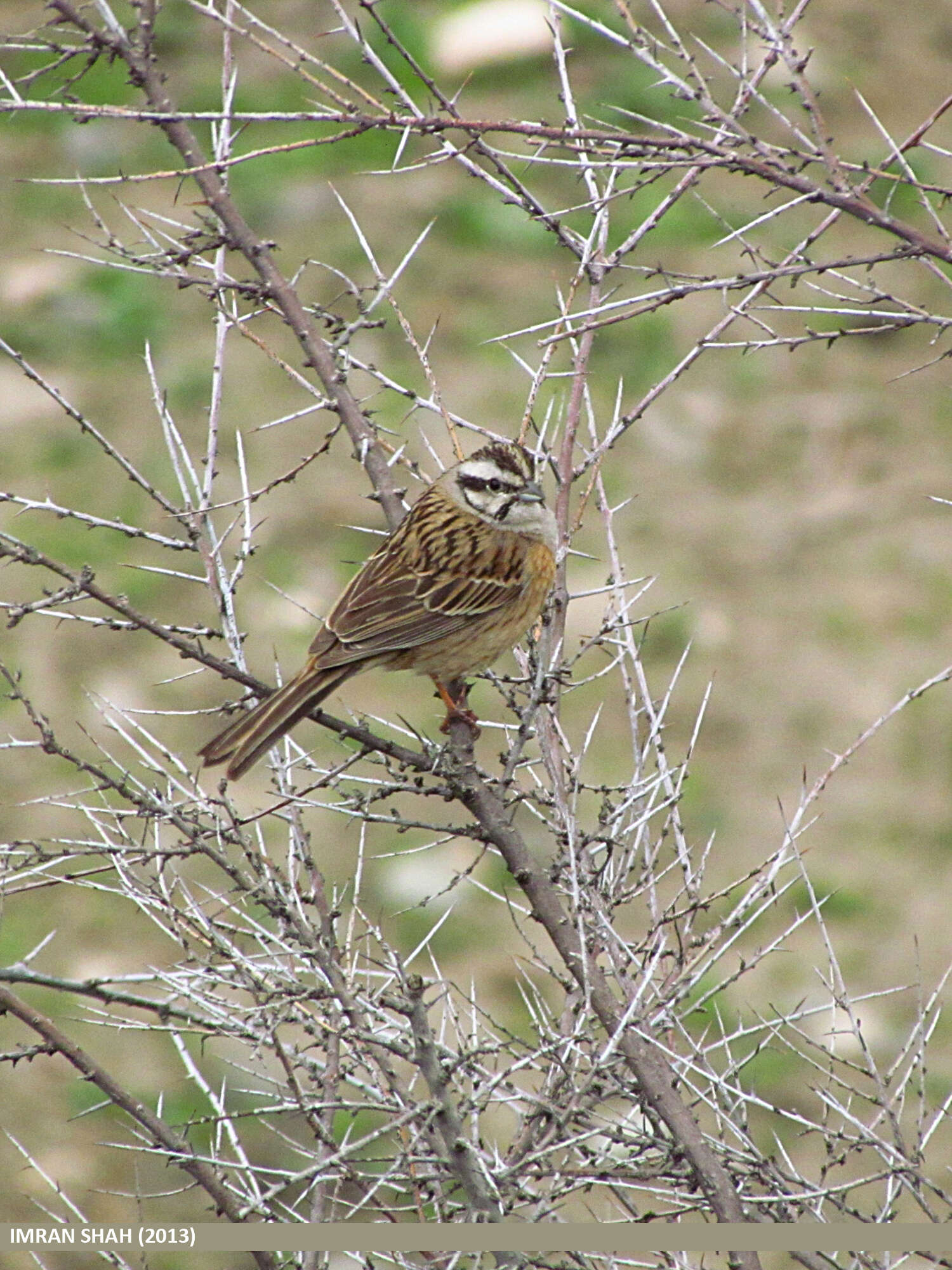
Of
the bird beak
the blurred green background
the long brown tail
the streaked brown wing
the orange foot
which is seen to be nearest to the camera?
the long brown tail

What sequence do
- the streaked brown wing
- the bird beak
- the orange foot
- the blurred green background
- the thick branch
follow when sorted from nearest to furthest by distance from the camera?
the thick branch, the orange foot, the streaked brown wing, the bird beak, the blurred green background

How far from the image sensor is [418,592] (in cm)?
538

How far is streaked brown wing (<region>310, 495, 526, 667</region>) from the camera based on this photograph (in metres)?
5.04

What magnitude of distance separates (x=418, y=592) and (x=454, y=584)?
0.13m

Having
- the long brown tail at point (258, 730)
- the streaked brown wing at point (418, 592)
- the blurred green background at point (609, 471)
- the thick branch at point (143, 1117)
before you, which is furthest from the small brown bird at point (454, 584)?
the thick branch at point (143, 1117)

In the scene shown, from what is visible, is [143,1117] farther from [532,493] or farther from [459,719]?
[532,493]

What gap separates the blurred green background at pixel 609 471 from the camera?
303 inches

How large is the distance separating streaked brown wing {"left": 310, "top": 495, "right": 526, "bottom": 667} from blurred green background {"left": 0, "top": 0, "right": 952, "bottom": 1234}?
6.02 feet

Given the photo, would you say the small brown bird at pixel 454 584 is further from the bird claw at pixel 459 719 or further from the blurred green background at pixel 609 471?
the blurred green background at pixel 609 471

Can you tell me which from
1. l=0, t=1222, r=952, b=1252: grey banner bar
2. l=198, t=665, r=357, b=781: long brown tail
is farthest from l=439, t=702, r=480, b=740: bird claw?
l=0, t=1222, r=952, b=1252: grey banner bar

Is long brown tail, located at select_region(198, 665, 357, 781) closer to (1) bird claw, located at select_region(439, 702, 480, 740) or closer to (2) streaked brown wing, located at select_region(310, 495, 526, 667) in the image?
(1) bird claw, located at select_region(439, 702, 480, 740)

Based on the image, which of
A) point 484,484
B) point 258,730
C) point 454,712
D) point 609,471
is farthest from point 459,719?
point 609,471

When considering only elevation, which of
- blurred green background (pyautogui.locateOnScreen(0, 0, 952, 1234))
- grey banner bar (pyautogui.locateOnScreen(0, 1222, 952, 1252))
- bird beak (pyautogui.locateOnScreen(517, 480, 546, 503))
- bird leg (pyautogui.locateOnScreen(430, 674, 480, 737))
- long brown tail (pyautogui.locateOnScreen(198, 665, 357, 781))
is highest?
long brown tail (pyautogui.locateOnScreen(198, 665, 357, 781))

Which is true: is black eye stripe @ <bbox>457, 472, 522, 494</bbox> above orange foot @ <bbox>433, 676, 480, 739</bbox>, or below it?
above
